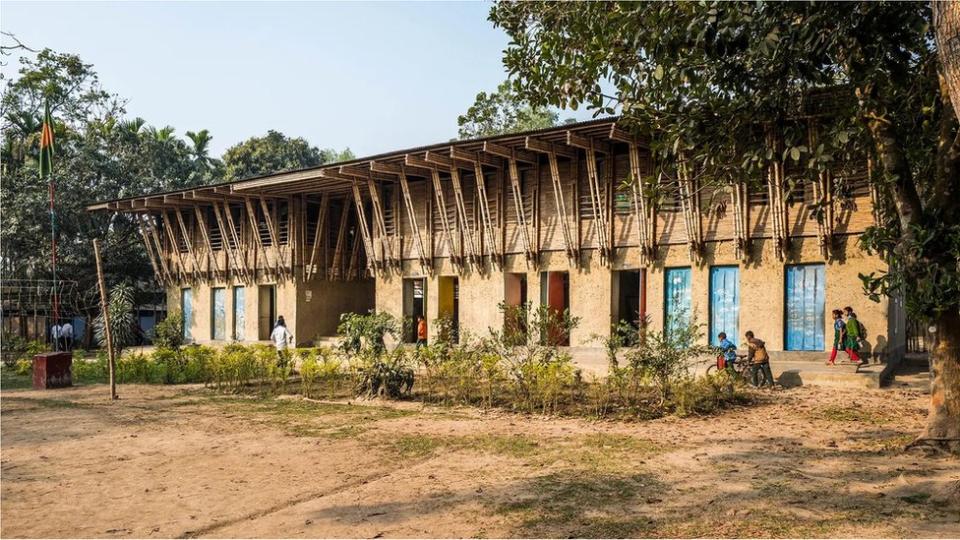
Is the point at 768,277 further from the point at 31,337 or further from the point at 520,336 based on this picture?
the point at 31,337

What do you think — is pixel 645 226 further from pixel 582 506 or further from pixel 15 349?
pixel 15 349

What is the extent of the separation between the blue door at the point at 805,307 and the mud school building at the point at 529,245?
29 millimetres

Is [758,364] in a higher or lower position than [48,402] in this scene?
higher

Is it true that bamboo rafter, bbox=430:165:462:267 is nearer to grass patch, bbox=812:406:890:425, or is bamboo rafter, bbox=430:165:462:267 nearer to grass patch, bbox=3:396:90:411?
grass patch, bbox=3:396:90:411

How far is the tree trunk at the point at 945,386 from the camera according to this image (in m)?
8.50

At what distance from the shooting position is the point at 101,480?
7840mm

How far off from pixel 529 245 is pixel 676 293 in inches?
162

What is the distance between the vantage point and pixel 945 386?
8.69 m

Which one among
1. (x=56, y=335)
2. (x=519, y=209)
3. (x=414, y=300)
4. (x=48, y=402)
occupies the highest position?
(x=519, y=209)

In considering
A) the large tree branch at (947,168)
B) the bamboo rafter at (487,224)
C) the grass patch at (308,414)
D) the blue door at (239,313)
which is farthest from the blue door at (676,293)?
the blue door at (239,313)

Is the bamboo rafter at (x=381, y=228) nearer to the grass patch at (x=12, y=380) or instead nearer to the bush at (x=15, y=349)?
the grass patch at (x=12, y=380)

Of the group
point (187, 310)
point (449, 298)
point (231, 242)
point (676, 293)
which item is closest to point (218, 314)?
point (187, 310)

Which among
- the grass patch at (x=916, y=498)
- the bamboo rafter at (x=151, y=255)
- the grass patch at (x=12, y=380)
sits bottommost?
the grass patch at (x=12, y=380)

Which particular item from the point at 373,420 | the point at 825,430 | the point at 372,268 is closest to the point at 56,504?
the point at 373,420
